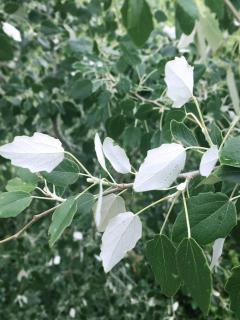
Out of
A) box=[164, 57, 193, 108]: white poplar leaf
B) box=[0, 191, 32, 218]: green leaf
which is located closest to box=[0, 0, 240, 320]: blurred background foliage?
box=[164, 57, 193, 108]: white poplar leaf

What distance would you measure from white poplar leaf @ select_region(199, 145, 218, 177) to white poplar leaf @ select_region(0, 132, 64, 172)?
15cm

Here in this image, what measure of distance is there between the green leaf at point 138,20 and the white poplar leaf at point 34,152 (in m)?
0.33

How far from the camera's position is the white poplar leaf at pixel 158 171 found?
49cm

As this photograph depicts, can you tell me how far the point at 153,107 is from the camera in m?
1.11

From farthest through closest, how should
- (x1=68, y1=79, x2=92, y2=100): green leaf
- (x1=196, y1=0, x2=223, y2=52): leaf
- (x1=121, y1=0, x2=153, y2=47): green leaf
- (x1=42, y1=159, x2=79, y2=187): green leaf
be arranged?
(x1=68, y1=79, x2=92, y2=100): green leaf < (x1=196, y1=0, x2=223, y2=52): leaf < (x1=121, y1=0, x2=153, y2=47): green leaf < (x1=42, y1=159, x2=79, y2=187): green leaf

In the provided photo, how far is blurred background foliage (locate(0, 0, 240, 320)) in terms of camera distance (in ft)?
3.88

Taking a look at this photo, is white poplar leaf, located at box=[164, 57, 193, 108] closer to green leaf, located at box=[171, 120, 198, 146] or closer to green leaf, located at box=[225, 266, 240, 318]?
green leaf, located at box=[171, 120, 198, 146]

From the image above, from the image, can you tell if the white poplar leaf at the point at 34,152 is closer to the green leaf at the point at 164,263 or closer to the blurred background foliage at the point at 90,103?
the green leaf at the point at 164,263

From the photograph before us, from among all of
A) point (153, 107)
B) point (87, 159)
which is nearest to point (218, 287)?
point (87, 159)

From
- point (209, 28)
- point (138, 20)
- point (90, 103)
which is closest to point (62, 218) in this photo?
point (138, 20)

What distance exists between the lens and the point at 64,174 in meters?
0.59

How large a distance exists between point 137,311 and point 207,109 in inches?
43.9

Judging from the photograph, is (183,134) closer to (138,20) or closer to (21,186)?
(21,186)

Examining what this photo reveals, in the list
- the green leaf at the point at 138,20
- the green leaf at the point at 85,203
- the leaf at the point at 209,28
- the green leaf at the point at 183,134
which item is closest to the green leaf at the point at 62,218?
the green leaf at the point at 85,203
